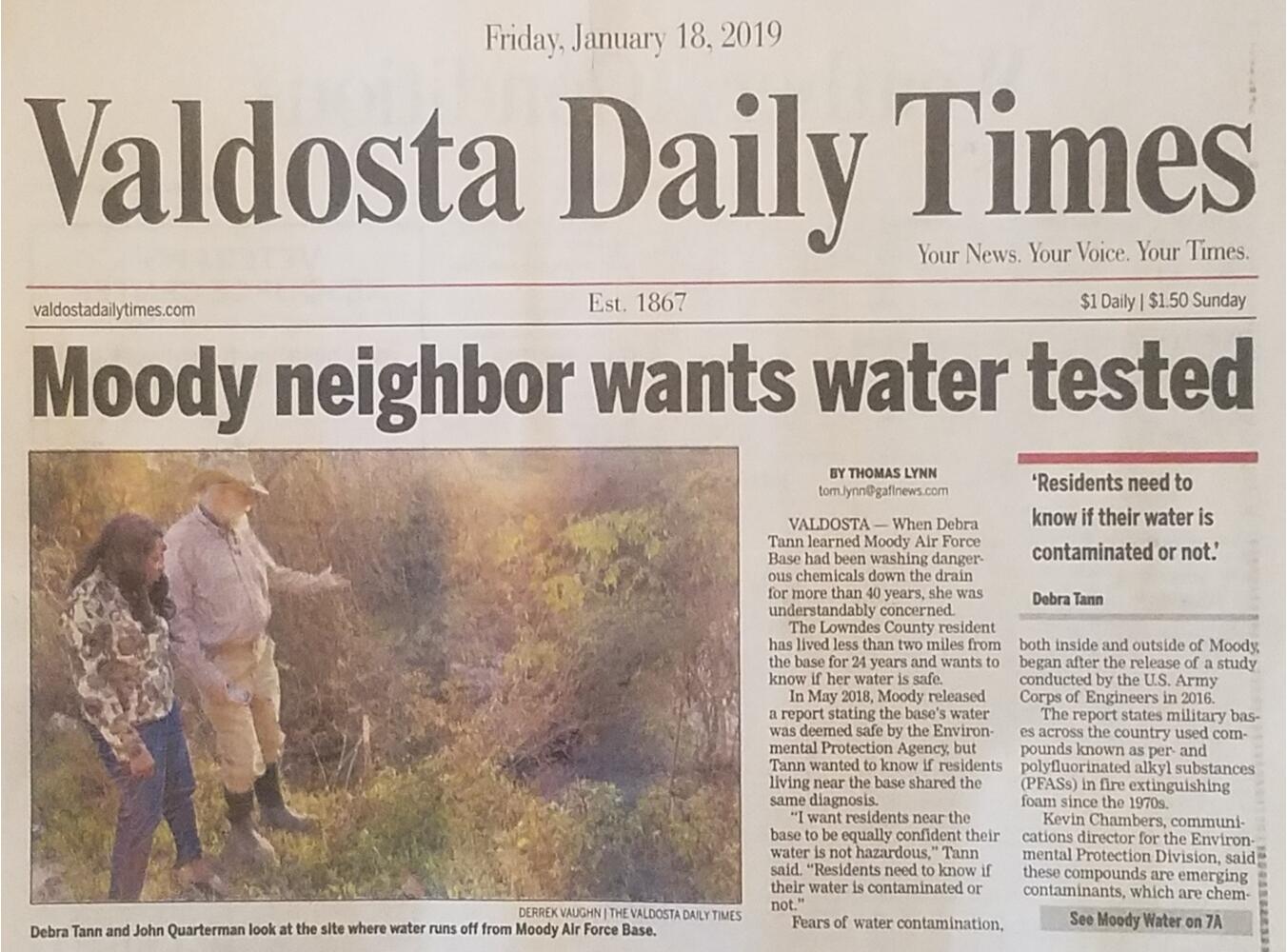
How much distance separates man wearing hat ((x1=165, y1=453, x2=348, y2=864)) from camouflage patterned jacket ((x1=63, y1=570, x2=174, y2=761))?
1 cm

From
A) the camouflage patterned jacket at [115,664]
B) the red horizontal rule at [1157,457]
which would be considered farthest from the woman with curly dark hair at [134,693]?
the red horizontal rule at [1157,457]

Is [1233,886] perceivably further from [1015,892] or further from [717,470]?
[717,470]

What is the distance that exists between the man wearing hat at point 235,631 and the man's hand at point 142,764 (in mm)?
25

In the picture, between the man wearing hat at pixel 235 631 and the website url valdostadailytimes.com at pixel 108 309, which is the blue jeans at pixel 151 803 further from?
the website url valdostadailytimes.com at pixel 108 309

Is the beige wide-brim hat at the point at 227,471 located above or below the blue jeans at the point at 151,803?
above

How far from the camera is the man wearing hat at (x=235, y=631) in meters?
0.37

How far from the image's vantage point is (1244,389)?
36 centimetres

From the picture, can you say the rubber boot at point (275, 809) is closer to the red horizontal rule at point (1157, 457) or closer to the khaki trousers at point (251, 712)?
the khaki trousers at point (251, 712)

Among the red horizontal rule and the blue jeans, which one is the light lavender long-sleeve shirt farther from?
the red horizontal rule

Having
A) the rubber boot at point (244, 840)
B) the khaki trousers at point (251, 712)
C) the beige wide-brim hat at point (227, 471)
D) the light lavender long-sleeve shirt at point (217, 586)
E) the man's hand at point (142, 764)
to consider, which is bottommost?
the rubber boot at point (244, 840)

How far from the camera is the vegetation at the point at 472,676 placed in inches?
14.5

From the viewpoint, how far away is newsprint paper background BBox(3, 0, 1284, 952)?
361 mm

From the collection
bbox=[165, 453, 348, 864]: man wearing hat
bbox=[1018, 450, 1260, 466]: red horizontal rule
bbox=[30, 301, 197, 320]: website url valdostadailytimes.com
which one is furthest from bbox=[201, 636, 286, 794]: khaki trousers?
bbox=[1018, 450, 1260, 466]: red horizontal rule

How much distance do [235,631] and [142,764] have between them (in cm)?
6
